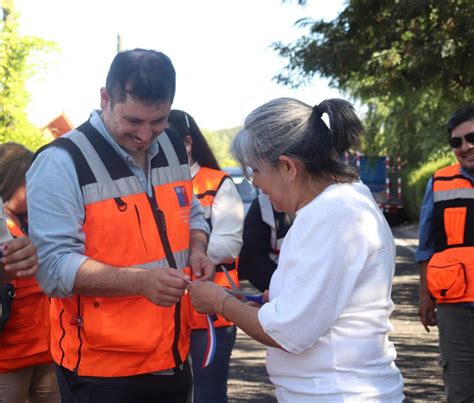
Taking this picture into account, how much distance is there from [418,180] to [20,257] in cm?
2631

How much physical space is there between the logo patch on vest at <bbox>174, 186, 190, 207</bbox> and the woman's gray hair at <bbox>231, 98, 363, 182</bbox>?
1.77ft

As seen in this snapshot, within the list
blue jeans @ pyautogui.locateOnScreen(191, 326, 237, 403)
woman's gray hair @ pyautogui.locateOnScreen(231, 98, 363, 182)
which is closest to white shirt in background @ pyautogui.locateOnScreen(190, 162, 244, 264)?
blue jeans @ pyautogui.locateOnScreen(191, 326, 237, 403)

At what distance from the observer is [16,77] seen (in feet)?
55.9

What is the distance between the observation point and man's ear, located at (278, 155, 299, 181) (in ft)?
10.3

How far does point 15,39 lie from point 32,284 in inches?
509

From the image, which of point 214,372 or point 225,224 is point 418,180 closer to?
point 225,224

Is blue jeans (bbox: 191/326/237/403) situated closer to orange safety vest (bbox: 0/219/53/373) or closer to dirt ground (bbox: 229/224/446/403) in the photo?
orange safety vest (bbox: 0/219/53/373)

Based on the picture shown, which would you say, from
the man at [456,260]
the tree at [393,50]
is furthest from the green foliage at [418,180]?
the man at [456,260]

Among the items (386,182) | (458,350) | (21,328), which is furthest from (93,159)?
(386,182)

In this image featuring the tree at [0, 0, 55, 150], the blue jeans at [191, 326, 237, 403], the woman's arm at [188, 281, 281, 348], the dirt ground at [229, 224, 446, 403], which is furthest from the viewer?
the tree at [0, 0, 55, 150]

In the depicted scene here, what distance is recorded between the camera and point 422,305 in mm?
5941

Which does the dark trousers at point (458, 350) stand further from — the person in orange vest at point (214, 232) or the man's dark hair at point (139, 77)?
the man's dark hair at point (139, 77)

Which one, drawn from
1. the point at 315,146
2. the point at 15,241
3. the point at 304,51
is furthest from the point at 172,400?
the point at 304,51

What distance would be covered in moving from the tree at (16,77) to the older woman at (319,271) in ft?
45.8
